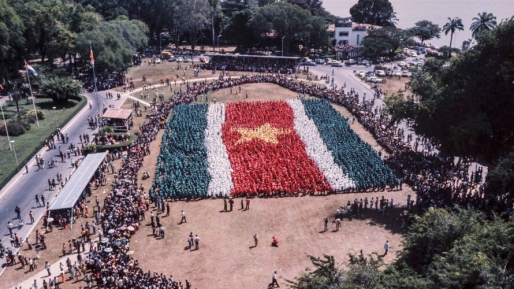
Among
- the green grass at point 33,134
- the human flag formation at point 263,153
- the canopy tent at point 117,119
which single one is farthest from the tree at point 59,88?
the human flag formation at point 263,153

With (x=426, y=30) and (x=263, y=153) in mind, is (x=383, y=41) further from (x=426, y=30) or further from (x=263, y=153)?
(x=263, y=153)

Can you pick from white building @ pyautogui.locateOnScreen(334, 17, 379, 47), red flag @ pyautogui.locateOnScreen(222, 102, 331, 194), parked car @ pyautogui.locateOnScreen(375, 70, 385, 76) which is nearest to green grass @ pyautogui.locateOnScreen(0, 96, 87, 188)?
red flag @ pyautogui.locateOnScreen(222, 102, 331, 194)

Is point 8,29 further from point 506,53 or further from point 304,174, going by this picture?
point 506,53

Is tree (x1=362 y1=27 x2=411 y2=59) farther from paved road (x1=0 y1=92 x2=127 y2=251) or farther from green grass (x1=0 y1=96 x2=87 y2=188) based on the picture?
paved road (x1=0 y1=92 x2=127 y2=251)

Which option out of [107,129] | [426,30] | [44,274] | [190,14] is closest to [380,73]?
[426,30]

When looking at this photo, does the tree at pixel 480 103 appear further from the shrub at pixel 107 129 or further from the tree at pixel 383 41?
the tree at pixel 383 41
